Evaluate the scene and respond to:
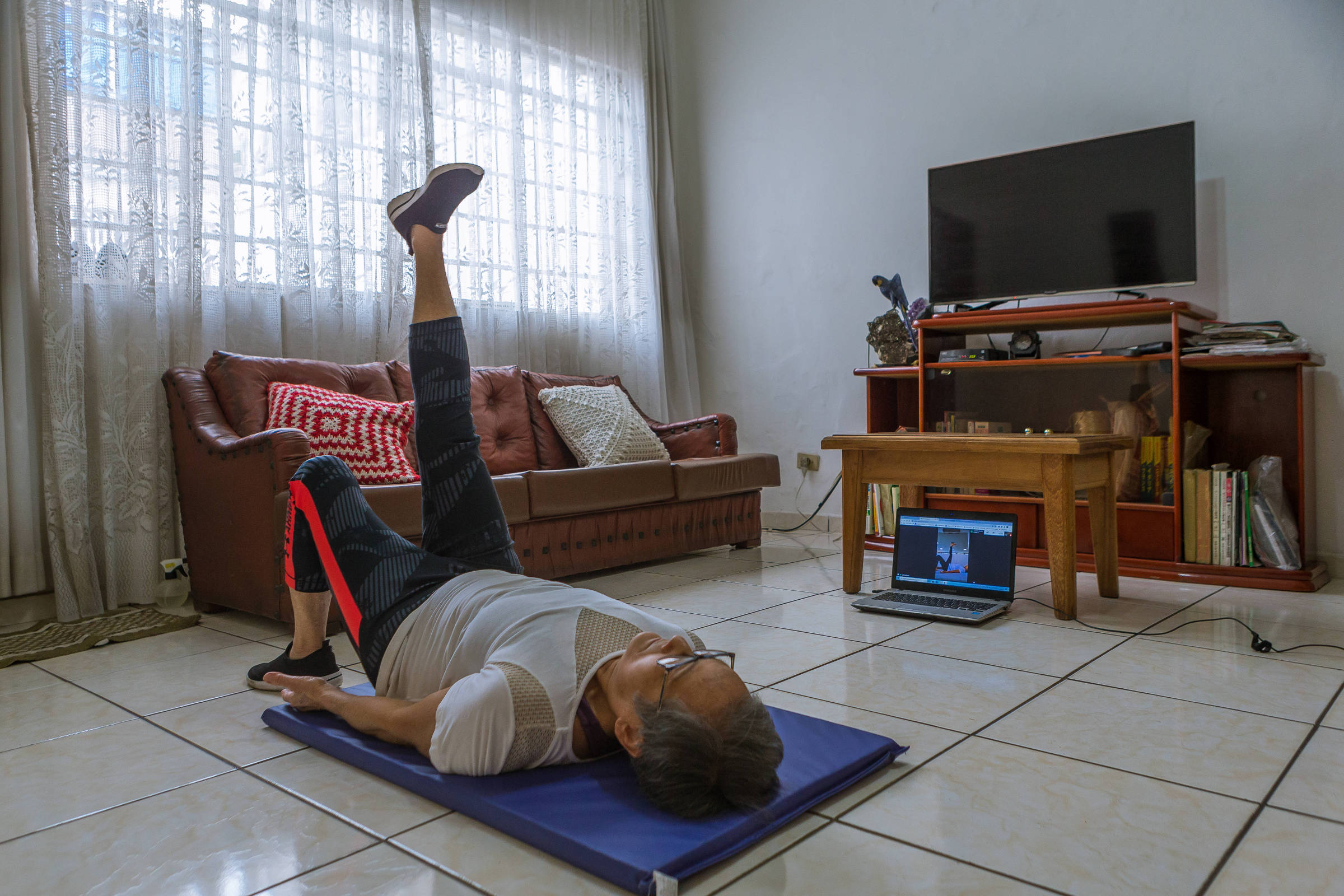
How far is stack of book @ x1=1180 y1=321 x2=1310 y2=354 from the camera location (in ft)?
9.87

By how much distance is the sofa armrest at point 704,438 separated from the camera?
13.5 ft

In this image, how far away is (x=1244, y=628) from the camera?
8.02 feet

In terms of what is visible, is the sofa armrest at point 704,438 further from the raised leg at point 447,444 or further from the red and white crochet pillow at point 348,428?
the raised leg at point 447,444

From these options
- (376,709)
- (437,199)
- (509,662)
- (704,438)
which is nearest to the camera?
(509,662)

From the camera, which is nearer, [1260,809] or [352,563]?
[1260,809]

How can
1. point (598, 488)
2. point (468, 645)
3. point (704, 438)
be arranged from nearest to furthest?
1. point (468, 645)
2. point (598, 488)
3. point (704, 438)

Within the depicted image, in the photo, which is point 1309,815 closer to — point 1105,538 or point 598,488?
point 1105,538

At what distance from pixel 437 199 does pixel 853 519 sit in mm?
1704

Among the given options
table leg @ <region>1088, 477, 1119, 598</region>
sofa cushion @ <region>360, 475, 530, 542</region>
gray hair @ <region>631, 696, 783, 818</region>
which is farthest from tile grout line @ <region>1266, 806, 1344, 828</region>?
sofa cushion @ <region>360, 475, 530, 542</region>

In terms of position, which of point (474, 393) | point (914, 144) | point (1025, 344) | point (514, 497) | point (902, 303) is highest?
point (914, 144)

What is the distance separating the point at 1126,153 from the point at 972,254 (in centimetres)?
67

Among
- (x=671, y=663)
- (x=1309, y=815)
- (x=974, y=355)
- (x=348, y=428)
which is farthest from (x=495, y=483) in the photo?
(x=1309, y=815)

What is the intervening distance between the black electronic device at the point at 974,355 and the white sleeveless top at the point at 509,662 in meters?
2.56

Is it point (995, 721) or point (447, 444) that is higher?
point (447, 444)
